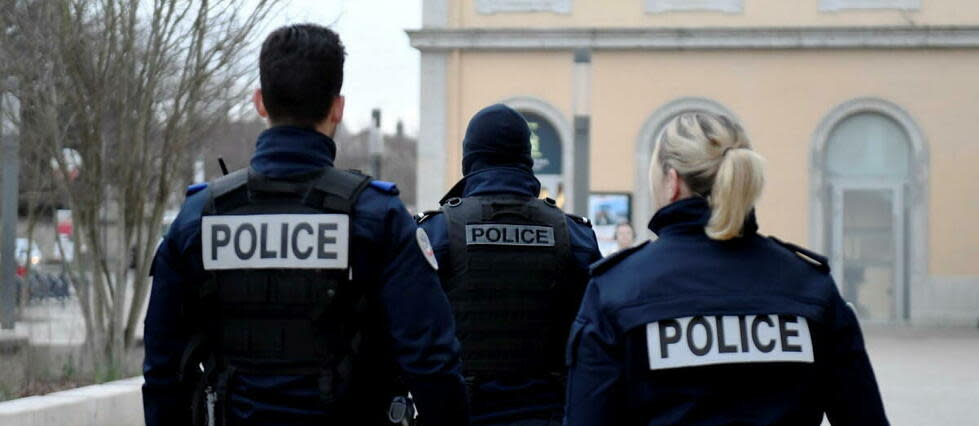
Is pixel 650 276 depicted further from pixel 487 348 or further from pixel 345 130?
pixel 345 130

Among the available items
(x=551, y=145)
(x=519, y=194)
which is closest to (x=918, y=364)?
(x=551, y=145)

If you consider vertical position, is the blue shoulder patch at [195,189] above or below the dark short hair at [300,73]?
below

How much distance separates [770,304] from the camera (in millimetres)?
3650

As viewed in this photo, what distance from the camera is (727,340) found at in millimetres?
3596

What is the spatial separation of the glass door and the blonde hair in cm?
2313

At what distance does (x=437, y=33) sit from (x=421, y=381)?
2347 centimetres

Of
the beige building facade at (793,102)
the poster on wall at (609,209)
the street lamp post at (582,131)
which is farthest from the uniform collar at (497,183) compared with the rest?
the beige building facade at (793,102)

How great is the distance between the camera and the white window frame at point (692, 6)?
2681 centimetres

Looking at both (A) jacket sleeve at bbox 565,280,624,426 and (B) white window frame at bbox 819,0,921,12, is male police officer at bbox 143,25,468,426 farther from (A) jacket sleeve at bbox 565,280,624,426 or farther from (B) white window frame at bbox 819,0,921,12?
(B) white window frame at bbox 819,0,921,12

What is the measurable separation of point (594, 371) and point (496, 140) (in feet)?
7.86

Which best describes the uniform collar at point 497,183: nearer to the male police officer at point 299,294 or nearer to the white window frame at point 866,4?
the male police officer at point 299,294

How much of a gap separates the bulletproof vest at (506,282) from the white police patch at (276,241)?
1.53m

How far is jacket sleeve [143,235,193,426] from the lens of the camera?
404 centimetres

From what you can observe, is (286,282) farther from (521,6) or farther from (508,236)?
(521,6)
